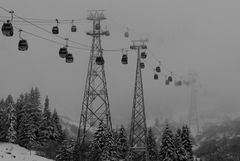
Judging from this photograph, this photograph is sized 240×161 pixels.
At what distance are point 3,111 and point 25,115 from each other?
437 cm

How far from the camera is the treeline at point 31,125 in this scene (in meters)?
77.6

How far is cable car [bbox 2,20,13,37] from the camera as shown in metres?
23.2

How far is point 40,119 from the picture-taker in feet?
297

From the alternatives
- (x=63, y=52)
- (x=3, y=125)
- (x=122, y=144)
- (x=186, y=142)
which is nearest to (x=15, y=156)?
(x=63, y=52)

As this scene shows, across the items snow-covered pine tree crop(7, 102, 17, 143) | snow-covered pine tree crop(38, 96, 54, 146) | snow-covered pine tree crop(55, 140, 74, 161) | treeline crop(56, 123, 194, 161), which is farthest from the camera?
snow-covered pine tree crop(38, 96, 54, 146)

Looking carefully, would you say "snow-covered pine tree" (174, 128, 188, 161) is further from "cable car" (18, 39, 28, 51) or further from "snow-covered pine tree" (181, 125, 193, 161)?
"cable car" (18, 39, 28, 51)

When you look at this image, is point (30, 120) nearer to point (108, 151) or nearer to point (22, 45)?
point (108, 151)

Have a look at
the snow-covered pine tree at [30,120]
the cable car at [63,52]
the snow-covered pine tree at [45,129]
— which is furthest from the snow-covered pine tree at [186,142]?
the cable car at [63,52]

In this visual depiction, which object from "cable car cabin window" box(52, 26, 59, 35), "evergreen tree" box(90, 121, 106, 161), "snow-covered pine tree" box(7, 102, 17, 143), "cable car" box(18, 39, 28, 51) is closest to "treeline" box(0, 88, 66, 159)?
"snow-covered pine tree" box(7, 102, 17, 143)

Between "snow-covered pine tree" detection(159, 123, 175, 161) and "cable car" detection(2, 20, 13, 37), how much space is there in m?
47.4

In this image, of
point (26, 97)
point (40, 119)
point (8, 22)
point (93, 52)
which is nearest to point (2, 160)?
point (8, 22)

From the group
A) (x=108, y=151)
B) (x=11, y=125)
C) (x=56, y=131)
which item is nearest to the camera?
(x=108, y=151)

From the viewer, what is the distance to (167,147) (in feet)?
222

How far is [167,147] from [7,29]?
48.7 meters
